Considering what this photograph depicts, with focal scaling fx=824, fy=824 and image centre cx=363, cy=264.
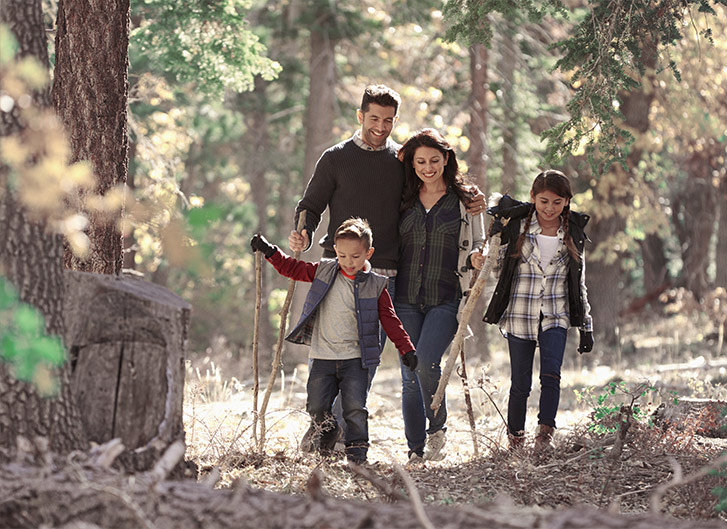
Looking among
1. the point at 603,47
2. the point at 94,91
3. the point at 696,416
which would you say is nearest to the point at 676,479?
the point at 696,416

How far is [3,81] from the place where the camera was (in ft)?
10.2

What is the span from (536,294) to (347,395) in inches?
56.1

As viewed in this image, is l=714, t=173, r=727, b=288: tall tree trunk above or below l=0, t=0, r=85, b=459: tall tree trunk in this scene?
above

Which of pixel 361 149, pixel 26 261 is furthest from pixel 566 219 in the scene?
pixel 26 261

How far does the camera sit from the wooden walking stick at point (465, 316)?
5.20 meters

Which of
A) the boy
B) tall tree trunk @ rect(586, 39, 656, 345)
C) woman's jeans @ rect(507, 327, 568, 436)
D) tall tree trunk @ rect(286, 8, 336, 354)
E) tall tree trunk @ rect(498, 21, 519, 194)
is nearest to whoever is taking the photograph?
the boy

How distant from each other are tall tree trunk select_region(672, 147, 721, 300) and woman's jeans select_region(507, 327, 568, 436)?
1329 centimetres

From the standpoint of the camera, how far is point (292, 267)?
532 centimetres

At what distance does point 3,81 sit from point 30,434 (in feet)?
4.40

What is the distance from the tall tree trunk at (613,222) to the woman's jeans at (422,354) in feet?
25.2

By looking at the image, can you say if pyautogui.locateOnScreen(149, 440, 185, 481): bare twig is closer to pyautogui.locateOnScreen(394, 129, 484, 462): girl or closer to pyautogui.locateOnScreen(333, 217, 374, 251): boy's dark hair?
pyautogui.locateOnScreen(333, 217, 374, 251): boy's dark hair

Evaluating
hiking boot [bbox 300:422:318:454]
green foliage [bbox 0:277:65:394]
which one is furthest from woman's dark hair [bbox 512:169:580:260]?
green foliage [bbox 0:277:65:394]

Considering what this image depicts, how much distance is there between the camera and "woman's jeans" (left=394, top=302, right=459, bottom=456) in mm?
5438

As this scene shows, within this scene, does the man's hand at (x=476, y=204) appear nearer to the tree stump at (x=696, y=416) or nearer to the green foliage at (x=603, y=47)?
the green foliage at (x=603, y=47)
